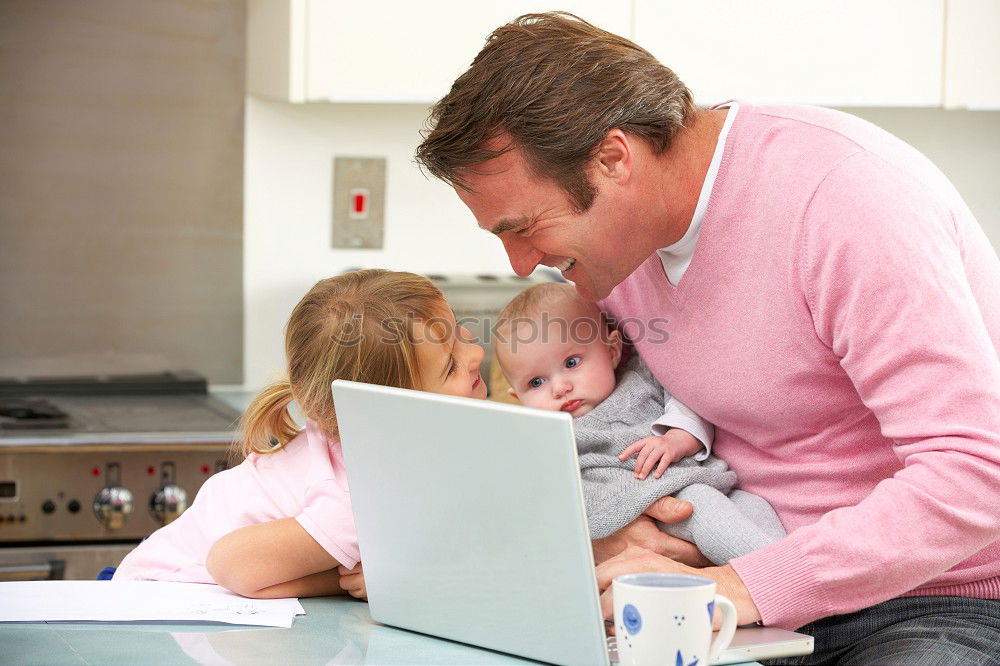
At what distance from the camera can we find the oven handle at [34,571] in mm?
2131

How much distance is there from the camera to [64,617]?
111cm

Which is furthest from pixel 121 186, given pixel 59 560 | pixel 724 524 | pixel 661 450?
pixel 724 524

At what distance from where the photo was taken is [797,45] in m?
2.37

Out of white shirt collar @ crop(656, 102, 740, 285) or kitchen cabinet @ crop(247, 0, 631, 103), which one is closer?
white shirt collar @ crop(656, 102, 740, 285)

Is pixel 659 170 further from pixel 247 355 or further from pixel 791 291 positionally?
pixel 247 355

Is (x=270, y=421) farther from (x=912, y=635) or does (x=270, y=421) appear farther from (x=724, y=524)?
(x=912, y=635)

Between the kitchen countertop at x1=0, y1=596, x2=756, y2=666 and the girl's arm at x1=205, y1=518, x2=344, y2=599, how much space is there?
89 millimetres

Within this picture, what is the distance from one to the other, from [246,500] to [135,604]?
0.22 m

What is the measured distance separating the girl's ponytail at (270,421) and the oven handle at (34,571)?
95cm

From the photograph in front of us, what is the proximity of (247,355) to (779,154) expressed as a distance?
1707mm

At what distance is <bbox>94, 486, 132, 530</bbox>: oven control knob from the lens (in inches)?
86.0

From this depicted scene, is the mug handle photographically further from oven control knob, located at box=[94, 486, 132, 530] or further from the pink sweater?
oven control knob, located at box=[94, 486, 132, 530]

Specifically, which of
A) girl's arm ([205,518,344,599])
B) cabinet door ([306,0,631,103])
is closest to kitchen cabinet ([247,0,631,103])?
cabinet door ([306,0,631,103])

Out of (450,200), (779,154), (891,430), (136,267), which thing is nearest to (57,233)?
(136,267)
